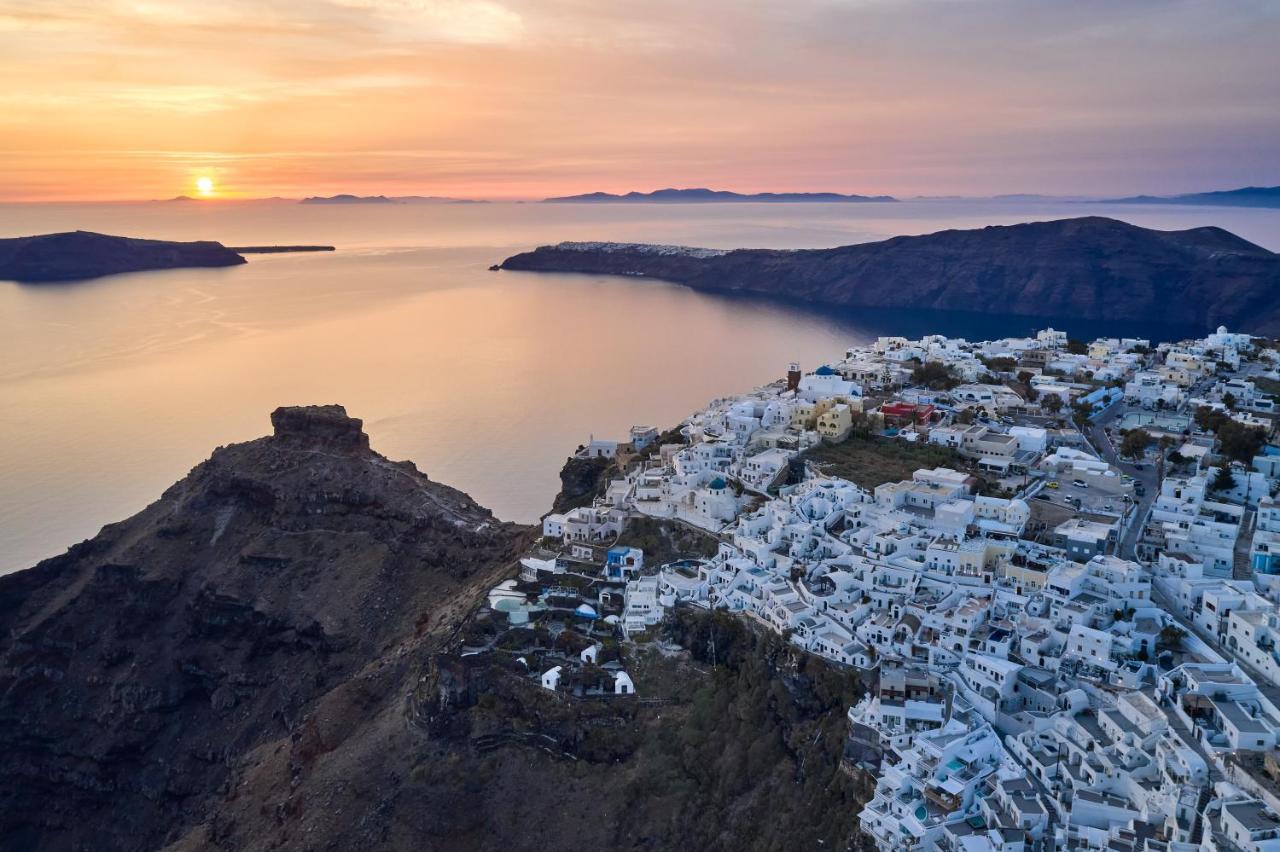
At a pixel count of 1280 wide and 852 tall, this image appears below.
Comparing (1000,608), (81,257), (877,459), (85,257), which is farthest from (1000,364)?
(81,257)

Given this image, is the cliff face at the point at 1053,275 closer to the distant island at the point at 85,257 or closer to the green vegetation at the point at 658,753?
the green vegetation at the point at 658,753

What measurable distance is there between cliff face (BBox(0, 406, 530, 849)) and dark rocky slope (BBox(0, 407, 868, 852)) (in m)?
0.07

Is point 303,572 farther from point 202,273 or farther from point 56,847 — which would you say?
point 202,273

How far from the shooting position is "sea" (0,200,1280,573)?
140 ft

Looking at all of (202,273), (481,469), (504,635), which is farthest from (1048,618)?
(202,273)

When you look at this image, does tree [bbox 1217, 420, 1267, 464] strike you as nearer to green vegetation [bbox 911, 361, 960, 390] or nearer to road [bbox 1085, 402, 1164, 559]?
road [bbox 1085, 402, 1164, 559]

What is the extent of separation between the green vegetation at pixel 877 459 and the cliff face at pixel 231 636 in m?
9.28

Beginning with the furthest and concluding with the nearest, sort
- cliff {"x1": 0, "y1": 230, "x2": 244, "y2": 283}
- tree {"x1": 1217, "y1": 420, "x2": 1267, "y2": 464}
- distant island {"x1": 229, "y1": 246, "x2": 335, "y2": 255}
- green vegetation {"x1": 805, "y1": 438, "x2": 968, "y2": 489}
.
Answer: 1. distant island {"x1": 229, "y1": 246, "x2": 335, "y2": 255}
2. cliff {"x1": 0, "y1": 230, "x2": 244, "y2": 283}
3. green vegetation {"x1": 805, "y1": 438, "x2": 968, "y2": 489}
4. tree {"x1": 1217, "y1": 420, "x2": 1267, "y2": 464}

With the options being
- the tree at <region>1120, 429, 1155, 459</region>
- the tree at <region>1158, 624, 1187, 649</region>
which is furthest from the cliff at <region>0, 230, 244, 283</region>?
the tree at <region>1158, 624, 1187, 649</region>

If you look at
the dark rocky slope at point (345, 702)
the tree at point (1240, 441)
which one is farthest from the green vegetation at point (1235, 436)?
the dark rocky slope at point (345, 702)

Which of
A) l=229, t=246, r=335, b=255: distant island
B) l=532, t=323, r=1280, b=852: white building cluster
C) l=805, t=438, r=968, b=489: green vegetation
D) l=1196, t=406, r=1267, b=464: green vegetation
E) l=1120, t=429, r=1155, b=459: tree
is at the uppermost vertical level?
l=229, t=246, r=335, b=255: distant island

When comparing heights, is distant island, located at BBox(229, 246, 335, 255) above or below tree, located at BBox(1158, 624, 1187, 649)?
above

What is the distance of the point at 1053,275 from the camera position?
86.6 metres

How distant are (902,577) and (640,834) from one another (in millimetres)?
7506
